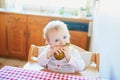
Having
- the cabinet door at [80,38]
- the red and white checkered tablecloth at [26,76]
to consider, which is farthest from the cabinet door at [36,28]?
the red and white checkered tablecloth at [26,76]

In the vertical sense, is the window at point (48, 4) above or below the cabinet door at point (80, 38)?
above

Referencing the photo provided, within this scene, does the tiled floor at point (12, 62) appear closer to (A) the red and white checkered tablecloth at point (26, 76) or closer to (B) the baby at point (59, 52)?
(B) the baby at point (59, 52)

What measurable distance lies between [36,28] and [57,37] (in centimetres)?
175

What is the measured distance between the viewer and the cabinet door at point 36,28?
2887 millimetres

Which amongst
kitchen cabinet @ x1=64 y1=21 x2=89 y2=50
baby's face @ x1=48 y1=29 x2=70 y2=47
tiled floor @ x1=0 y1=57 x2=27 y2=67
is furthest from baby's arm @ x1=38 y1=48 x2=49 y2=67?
tiled floor @ x1=0 y1=57 x2=27 y2=67

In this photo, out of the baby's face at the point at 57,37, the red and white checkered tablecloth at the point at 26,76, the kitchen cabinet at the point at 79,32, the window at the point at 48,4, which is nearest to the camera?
the red and white checkered tablecloth at the point at 26,76

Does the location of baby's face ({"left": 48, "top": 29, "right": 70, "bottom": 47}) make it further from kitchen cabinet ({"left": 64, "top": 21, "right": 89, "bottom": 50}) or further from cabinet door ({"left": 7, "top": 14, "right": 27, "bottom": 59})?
cabinet door ({"left": 7, "top": 14, "right": 27, "bottom": 59})

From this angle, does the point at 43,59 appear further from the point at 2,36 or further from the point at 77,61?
the point at 2,36

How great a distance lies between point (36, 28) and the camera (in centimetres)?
294

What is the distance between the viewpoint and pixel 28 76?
3.46 feet

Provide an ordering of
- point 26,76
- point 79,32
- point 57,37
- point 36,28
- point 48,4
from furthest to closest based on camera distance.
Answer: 1. point 48,4
2. point 36,28
3. point 79,32
4. point 57,37
5. point 26,76

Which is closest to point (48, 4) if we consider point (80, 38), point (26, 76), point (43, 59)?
point (80, 38)

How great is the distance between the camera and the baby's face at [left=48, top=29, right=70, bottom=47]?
1233mm

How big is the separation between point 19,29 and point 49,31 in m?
1.87
